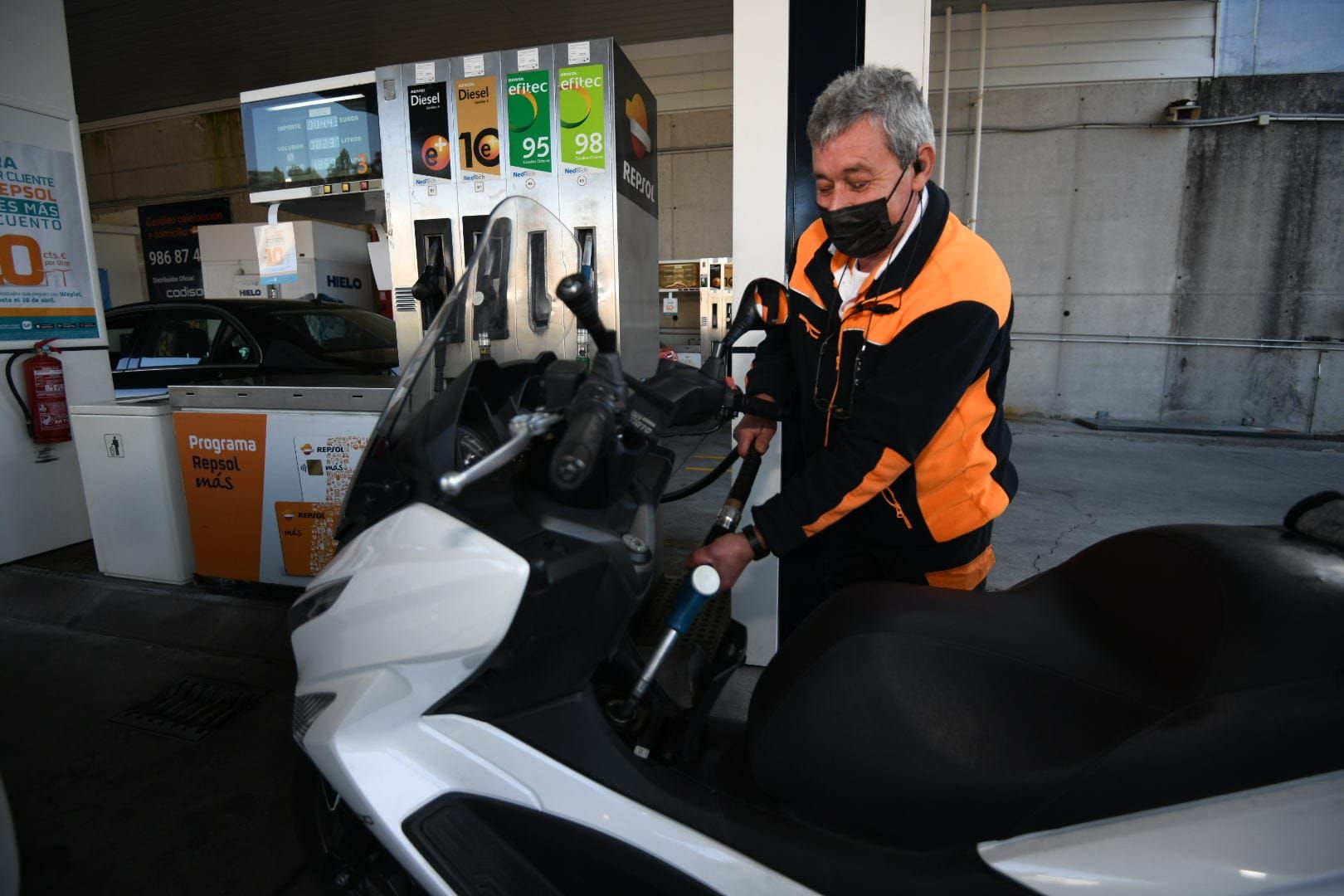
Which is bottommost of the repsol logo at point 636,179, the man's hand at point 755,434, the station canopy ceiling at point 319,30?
the man's hand at point 755,434

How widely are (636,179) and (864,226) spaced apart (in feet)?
6.81

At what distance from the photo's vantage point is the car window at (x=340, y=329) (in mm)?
4348

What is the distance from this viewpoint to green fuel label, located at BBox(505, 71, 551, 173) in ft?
9.71

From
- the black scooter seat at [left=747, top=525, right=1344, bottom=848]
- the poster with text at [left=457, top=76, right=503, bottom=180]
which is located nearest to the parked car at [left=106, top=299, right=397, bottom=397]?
the poster with text at [left=457, top=76, right=503, bottom=180]

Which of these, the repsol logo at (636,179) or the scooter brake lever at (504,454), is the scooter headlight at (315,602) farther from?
the repsol logo at (636,179)

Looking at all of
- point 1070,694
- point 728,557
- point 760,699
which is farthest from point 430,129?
point 1070,694

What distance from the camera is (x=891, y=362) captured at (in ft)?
4.46

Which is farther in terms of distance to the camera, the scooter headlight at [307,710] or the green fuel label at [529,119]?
the green fuel label at [529,119]

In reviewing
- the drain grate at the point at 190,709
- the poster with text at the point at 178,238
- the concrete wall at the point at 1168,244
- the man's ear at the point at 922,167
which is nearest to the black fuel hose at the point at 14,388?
the drain grate at the point at 190,709

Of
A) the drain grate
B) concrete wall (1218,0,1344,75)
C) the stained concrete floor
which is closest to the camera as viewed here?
the stained concrete floor

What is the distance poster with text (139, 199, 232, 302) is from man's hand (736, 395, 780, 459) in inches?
477

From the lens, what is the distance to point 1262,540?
987 millimetres

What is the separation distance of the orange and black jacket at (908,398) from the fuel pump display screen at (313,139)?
2.52m

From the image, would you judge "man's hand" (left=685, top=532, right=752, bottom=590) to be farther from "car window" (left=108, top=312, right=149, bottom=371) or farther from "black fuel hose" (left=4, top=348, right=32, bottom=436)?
"car window" (left=108, top=312, right=149, bottom=371)
